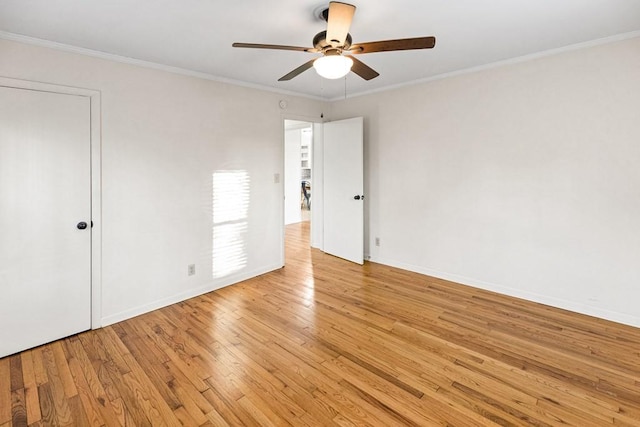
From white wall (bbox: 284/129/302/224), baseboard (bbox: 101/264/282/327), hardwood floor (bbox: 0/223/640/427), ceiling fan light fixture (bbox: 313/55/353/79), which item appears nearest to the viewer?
hardwood floor (bbox: 0/223/640/427)

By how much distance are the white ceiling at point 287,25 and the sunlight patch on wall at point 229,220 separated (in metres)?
1.25

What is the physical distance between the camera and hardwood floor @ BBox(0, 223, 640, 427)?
185 cm

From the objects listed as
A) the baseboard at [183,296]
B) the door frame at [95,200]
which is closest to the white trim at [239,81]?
the door frame at [95,200]

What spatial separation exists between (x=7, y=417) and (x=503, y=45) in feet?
14.4

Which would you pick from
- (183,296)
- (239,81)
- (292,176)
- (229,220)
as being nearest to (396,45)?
(239,81)

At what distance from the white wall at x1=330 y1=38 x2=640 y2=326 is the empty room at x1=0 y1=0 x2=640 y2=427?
2 cm

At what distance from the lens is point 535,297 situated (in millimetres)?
3316

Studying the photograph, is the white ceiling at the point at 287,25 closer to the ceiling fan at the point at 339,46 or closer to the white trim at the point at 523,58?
the white trim at the point at 523,58

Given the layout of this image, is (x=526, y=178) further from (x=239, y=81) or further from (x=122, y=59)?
(x=122, y=59)

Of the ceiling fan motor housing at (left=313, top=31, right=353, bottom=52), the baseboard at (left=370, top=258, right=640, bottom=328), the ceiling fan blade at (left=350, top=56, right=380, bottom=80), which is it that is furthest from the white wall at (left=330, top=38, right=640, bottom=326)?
the ceiling fan motor housing at (left=313, top=31, right=353, bottom=52)

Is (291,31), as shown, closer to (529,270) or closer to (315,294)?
(315,294)

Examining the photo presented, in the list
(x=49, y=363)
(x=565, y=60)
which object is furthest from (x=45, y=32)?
(x=565, y=60)

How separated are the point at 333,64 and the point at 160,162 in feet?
6.71

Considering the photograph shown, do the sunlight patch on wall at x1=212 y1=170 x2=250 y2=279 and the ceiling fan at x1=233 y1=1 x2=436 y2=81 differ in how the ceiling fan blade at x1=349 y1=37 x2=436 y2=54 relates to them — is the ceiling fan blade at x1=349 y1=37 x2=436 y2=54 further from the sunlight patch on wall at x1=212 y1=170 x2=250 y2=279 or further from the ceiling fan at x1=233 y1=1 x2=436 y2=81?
the sunlight patch on wall at x1=212 y1=170 x2=250 y2=279
